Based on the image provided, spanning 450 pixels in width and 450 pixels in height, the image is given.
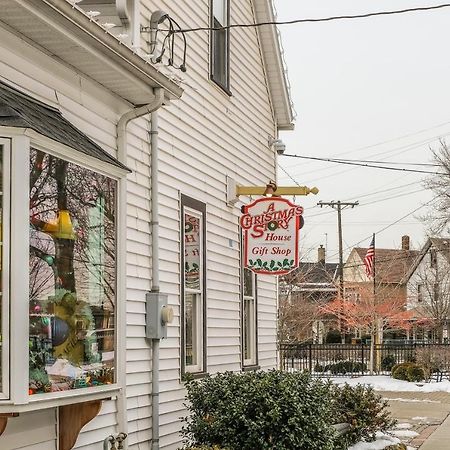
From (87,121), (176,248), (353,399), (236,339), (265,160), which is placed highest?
(265,160)

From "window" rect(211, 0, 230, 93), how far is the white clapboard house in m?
0.03

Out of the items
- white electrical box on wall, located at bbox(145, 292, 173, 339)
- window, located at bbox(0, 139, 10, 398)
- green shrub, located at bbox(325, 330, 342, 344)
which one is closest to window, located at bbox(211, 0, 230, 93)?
white electrical box on wall, located at bbox(145, 292, 173, 339)

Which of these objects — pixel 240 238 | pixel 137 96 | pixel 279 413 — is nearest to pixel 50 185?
pixel 137 96

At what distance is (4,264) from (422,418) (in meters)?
13.7

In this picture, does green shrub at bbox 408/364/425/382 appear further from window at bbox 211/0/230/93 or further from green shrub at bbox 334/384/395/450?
window at bbox 211/0/230/93

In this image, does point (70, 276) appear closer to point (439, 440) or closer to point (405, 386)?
point (439, 440)

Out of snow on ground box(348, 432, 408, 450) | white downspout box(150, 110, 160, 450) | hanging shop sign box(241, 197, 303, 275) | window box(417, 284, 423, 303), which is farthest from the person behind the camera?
window box(417, 284, 423, 303)

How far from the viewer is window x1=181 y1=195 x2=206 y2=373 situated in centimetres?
1091

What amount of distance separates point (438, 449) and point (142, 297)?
630cm

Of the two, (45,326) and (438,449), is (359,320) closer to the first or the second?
(438,449)

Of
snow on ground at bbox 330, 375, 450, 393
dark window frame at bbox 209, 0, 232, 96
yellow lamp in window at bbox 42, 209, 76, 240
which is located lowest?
snow on ground at bbox 330, 375, 450, 393

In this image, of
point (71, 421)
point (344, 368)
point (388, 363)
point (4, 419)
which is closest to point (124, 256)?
point (71, 421)

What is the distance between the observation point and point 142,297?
930cm

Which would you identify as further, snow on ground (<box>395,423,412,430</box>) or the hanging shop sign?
snow on ground (<box>395,423,412,430</box>)
